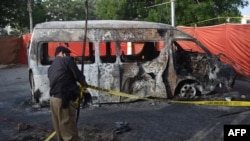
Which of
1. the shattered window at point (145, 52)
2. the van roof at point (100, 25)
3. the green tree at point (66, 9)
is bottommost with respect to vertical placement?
the shattered window at point (145, 52)

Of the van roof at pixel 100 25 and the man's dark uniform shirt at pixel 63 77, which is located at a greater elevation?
the van roof at pixel 100 25

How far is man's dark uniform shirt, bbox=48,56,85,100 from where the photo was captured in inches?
224

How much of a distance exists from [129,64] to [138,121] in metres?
1.94

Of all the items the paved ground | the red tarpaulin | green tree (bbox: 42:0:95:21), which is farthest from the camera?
green tree (bbox: 42:0:95:21)

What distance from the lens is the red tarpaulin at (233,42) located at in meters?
13.2

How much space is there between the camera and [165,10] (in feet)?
94.8

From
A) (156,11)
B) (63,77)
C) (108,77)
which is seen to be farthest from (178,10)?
(63,77)

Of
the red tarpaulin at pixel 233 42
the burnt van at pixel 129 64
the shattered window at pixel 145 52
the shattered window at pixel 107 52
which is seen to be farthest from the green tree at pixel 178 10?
the burnt van at pixel 129 64

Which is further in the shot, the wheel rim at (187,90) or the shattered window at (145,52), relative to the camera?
the shattered window at (145,52)

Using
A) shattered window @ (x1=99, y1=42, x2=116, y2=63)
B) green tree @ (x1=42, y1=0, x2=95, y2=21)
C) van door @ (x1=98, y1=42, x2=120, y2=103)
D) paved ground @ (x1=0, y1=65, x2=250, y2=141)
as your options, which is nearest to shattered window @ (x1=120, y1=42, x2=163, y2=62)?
shattered window @ (x1=99, y1=42, x2=116, y2=63)

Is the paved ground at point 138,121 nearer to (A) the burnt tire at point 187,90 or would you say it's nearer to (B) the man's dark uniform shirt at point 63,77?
(A) the burnt tire at point 187,90

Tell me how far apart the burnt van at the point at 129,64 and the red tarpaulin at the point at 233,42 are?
10.4ft

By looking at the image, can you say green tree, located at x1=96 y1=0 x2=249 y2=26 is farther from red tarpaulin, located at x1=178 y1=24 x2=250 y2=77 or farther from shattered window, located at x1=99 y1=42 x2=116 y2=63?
shattered window, located at x1=99 y1=42 x2=116 y2=63

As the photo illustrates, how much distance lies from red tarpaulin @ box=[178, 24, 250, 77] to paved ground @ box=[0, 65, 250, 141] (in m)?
3.57
